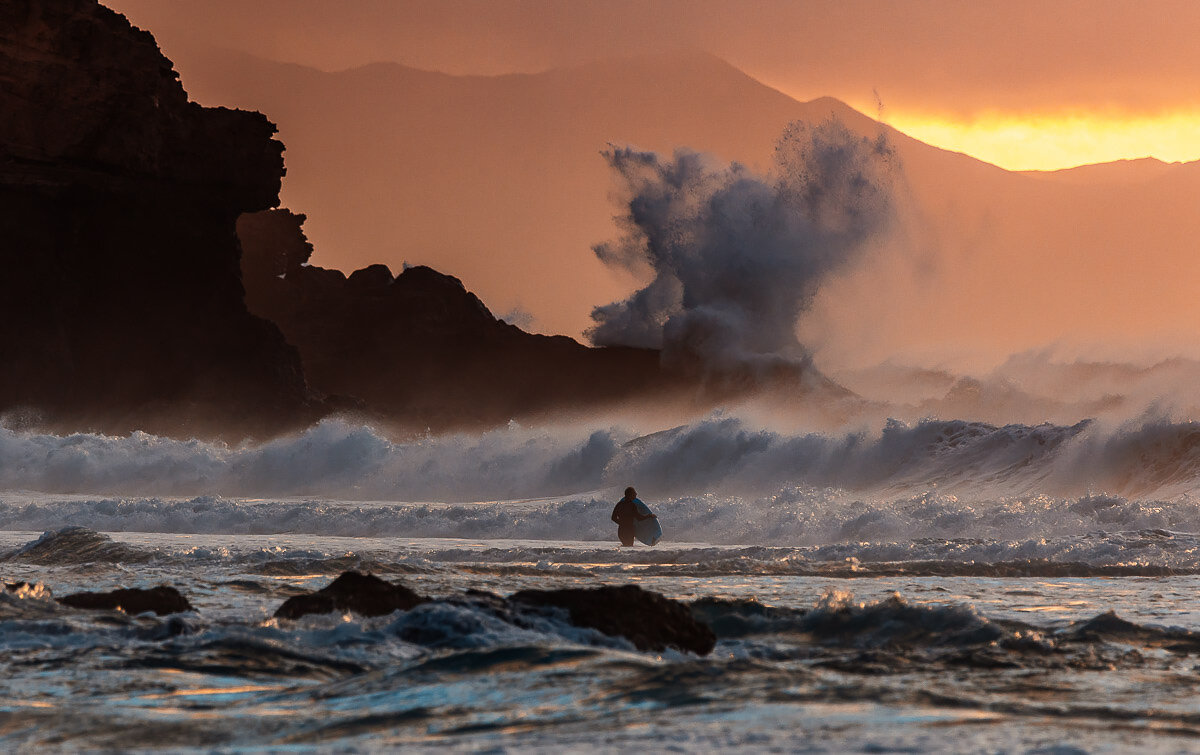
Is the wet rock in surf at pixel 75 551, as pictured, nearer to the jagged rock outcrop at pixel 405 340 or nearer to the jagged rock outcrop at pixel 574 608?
the jagged rock outcrop at pixel 574 608

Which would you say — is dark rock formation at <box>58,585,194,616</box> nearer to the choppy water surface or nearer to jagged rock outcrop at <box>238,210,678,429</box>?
the choppy water surface

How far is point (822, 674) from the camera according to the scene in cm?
593

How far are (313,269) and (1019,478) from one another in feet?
251

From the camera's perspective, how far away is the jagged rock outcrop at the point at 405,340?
87.8m

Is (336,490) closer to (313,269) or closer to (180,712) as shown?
(180,712)

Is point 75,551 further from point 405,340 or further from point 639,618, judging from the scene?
point 405,340

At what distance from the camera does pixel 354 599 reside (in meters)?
7.56

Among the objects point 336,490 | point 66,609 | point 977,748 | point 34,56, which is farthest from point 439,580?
point 34,56

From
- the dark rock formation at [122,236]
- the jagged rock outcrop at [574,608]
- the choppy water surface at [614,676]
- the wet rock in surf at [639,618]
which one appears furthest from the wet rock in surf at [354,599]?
the dark rock formation at [122,236]

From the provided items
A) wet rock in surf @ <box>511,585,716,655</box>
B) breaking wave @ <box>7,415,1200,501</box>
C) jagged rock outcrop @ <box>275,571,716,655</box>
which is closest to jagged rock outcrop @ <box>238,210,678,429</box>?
breaking wave @ <box>7,415,1200,501</box>

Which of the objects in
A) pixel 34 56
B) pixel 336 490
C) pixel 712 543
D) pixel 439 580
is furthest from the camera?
pixel 34 56

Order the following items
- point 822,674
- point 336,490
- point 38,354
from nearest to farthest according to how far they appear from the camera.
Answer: point 822,674 → point 336,490 → point 38,354

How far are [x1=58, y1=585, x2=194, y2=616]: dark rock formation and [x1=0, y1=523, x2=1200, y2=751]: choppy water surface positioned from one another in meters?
0.16

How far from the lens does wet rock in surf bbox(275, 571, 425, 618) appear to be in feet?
24.6
